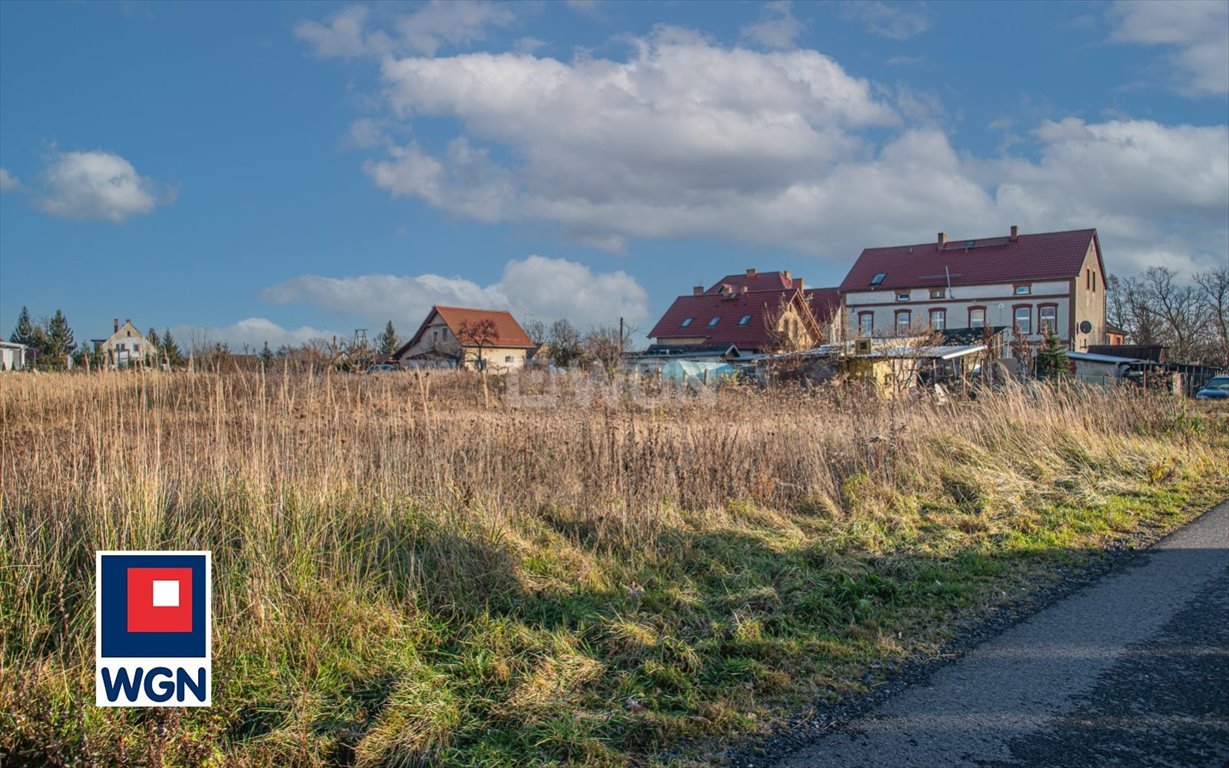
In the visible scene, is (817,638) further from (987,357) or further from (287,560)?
(987,357)

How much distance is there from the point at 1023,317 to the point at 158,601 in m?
67.5

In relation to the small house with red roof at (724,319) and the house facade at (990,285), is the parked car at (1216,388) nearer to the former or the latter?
the house facade at (990,285)

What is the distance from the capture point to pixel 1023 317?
2414 inches

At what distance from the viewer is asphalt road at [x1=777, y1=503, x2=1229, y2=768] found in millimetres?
3508

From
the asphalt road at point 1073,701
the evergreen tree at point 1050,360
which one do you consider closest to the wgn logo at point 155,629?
the asphalt road at point 1073,701

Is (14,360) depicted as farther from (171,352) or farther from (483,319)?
(483,319)

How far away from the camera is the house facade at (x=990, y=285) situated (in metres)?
59.4

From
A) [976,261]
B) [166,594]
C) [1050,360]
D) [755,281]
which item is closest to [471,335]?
[755,281]

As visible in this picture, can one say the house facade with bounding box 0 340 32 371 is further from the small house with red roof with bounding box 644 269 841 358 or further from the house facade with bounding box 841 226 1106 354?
the house facade with bounding box 841 226 1106 354

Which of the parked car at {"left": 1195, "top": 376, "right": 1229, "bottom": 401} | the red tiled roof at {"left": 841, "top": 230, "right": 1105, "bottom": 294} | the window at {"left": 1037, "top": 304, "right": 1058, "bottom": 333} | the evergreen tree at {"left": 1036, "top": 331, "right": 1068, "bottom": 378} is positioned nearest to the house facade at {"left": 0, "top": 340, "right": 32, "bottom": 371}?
the evergreen tree at {"left": 1036, "top": 331, "right": 1068, "bottom": 378}

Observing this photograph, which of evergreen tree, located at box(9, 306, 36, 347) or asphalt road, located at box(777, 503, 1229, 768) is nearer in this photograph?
asphalt road, located at box(777, 503, 1229, 768)

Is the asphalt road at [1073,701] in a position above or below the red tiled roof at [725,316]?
below

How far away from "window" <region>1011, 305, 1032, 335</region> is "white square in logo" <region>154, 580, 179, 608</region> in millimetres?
66305

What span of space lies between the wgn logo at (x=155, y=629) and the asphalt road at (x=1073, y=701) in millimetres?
2580
